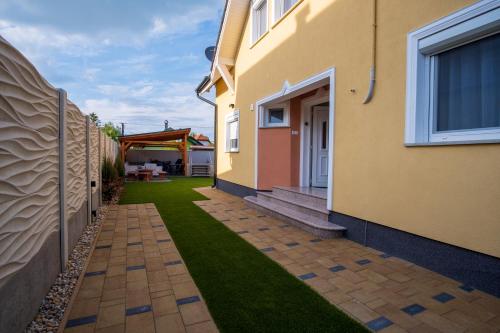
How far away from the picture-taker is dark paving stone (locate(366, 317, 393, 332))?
2331mm

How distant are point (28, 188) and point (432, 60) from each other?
4.55 m

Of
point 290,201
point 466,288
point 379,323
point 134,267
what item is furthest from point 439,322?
point 290,201

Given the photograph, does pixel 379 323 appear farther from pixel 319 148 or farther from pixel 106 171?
pixel 106 171

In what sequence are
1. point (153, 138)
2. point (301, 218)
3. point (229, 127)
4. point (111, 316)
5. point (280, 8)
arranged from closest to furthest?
point (111, 316) < point (301, 218) < point (280, 8) < point (229, 127) < point (153, 138)

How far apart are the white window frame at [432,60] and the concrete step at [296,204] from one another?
7.36ft

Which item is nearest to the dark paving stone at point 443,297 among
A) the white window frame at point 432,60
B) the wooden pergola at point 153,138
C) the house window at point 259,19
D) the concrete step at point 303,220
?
the white window frame at point 432,60

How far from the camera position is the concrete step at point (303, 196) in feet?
19.2

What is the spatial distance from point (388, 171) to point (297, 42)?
375 cm

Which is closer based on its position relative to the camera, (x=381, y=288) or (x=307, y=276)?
(x=381, y=288)

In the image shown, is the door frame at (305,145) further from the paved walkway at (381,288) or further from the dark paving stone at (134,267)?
the dark paving stone at (134,267)

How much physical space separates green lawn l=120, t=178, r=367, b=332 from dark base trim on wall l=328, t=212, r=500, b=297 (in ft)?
5.30

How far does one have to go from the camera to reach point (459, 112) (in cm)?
334

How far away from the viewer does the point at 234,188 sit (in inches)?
402

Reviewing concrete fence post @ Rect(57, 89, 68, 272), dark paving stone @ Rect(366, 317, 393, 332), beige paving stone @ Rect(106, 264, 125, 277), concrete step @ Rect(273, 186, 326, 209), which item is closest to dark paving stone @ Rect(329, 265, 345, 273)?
dark paving stone @ Rect(366, 317, 393, 332)
